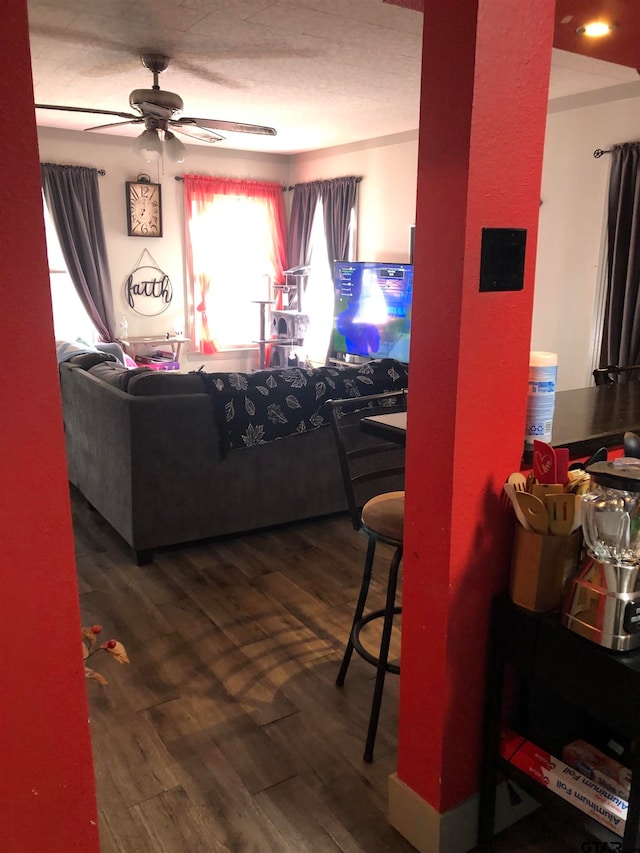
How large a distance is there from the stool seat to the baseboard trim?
63 centimetres

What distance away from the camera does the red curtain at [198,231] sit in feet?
22.8

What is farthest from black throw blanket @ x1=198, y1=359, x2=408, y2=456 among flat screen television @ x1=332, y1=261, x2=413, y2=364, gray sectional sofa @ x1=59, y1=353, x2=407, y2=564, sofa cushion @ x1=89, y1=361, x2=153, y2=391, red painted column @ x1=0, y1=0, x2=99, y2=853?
flat screen television @ x1=332, y1=261, x2=413, y2=364

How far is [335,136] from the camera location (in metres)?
6.11

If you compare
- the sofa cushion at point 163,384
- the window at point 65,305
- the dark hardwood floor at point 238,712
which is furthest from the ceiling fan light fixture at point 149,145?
the window at point 65,305

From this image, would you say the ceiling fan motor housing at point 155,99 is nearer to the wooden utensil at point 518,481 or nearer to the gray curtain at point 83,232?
the gray curtain at point 83,232

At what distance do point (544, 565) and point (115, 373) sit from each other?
2.58 metres

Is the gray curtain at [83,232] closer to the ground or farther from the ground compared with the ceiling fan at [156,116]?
closer to the ground

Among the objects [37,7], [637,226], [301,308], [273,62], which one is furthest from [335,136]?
[37,7]

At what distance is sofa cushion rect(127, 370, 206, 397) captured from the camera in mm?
3197

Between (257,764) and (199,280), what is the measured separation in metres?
5.77

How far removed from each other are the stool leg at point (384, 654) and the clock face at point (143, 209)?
18.2 ft

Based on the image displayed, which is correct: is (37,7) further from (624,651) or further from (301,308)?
(301,308)

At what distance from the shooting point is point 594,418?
6.39ft

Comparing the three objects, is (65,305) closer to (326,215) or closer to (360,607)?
(326,215)
